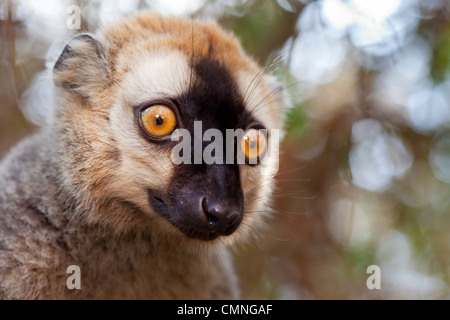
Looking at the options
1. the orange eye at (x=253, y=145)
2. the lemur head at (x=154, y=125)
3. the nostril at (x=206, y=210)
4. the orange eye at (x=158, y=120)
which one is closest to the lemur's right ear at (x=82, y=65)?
the lemur head at (x=154, y=125)

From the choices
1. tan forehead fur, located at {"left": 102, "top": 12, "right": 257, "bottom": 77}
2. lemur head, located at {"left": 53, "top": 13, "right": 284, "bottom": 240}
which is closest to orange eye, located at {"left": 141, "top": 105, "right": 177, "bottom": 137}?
lemur head, located at {"left": 53, "top": 13, "right": 284, "bottom": 240}

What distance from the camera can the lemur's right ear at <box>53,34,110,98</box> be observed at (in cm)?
330

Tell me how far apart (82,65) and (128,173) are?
97 cm

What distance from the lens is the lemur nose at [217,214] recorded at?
8.73 feet

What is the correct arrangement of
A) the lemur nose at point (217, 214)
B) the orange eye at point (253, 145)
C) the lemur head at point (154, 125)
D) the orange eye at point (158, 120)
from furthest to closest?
the orange eye at point (253, 145) < the orange eye at point (158, 120) < the lemur head at point (154, 125) < the lemur nose at point (217, 214)

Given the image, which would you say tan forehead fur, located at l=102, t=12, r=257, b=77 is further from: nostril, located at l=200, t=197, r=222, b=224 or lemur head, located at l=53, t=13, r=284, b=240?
nostril, located at l=200, t=197, r=222, b=224

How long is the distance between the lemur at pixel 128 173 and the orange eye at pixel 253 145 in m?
0.01

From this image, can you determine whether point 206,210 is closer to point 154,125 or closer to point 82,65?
point 154,125

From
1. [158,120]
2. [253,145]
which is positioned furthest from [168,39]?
[253,145]

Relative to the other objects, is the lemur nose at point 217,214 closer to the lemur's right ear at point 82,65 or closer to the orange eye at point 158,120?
the orange eye at point 158,120

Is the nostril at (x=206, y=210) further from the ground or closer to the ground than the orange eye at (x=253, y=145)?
closer to the ground

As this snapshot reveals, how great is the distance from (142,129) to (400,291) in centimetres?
349

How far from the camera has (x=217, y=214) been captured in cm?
266

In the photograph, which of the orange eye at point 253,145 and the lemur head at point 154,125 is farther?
the orange eye at point 253,145
